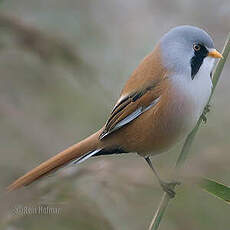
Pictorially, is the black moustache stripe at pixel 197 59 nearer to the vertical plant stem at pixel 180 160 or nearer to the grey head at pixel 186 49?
the grey head at pixel 186 49

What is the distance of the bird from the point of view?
267 cm

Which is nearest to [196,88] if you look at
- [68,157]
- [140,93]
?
[140,93]

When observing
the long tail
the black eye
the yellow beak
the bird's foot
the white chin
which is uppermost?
the black eye

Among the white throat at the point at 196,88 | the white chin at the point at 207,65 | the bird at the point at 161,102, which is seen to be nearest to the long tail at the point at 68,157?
the bird at the point at 161,102

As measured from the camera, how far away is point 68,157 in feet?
9.07

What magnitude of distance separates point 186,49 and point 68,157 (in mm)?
852

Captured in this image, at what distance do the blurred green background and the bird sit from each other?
0.12 meters

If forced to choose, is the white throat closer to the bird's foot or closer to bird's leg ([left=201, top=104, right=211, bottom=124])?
bird's leg ([left=201, top=104, right=211, bottom=124])

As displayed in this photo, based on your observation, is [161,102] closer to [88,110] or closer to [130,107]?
[130,107]

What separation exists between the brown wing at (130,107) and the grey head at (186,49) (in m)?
0.16

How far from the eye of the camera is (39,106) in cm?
330

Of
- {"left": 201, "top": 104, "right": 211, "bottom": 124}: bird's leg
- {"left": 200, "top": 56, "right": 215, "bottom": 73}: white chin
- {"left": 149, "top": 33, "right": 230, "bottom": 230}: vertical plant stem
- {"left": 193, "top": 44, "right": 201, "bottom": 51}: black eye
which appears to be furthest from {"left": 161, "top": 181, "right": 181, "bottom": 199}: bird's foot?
{"left": 193, "top": 44, "right": 201, "bottom": 51}: black eye

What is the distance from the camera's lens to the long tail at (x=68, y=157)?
8.20ft

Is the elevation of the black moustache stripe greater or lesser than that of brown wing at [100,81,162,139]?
greater
